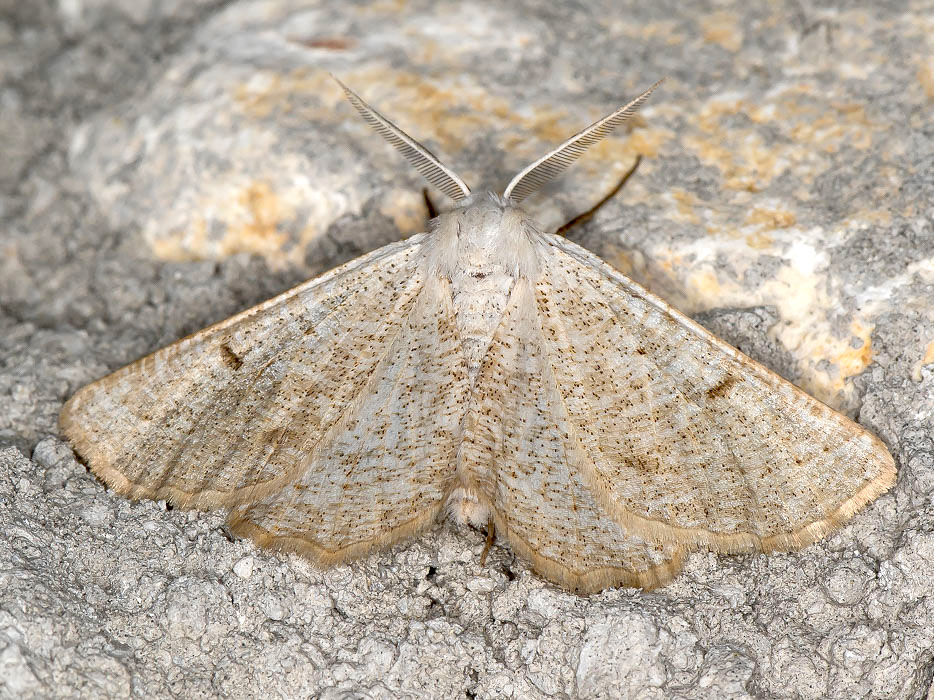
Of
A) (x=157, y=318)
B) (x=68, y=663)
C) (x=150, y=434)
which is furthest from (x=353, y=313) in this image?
(x=68, y=663)

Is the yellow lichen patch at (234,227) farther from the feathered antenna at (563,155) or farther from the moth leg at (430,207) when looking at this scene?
the feathered antenna at (563,155)

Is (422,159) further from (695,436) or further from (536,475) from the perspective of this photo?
→ (695,436)

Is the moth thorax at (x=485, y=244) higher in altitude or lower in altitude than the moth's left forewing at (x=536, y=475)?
higher

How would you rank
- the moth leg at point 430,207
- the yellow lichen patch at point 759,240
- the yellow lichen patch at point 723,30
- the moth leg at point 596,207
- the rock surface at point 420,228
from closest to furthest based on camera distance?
the rock surface at point 420,228 → the yellow lichen patch at point 759,240 → the moth leg at point 596,207 → the moth leg at point 430,207 → the yellow lichen patch at point 723,30

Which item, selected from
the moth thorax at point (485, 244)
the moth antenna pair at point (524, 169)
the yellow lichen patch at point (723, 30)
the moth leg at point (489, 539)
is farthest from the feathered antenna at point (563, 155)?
the moth leg at point (489, 539)

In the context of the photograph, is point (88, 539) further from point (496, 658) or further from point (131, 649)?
point (496, 658)

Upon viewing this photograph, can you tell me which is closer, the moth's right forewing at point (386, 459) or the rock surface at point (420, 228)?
the rock surface at point (420, 228)

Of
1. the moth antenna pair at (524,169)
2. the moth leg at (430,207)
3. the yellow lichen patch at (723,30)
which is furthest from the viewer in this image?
the yellow lichen patch at (723,30)
